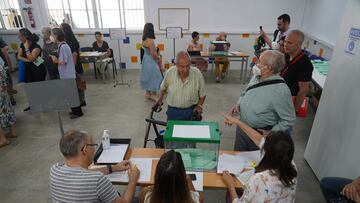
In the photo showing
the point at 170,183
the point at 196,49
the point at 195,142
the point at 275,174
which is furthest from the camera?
the point at 196,49

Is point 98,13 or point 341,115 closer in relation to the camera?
point 341,115

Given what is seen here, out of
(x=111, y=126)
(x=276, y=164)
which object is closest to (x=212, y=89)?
(x=111, y=126)

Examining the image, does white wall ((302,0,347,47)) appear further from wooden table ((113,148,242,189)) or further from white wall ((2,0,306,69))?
wooden table ((113,148,242,189))

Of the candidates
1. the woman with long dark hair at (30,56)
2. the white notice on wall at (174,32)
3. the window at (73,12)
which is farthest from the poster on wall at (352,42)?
the window at (73,12)

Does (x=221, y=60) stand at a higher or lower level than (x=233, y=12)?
lower

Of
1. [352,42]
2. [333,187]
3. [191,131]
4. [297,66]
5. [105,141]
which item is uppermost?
[352,42]

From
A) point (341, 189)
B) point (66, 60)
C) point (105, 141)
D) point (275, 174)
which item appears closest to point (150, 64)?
point (66, 60)

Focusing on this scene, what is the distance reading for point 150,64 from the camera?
4805mm

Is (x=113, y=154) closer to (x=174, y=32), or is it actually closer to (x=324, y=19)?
(x=174, y=32)

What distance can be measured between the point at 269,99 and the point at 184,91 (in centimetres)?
96

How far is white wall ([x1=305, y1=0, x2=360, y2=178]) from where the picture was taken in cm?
231

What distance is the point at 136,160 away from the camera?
203 cm

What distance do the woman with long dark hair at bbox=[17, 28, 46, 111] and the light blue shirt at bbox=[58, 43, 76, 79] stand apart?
1.90ft

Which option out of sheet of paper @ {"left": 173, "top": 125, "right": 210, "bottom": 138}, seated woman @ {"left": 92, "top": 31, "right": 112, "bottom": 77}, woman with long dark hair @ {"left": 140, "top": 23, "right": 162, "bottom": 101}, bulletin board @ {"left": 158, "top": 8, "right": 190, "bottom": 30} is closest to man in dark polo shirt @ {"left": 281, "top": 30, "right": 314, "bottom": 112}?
sheet of paper @ {"left": 173, "top": 125, "right": 210, "bottom": 138}
